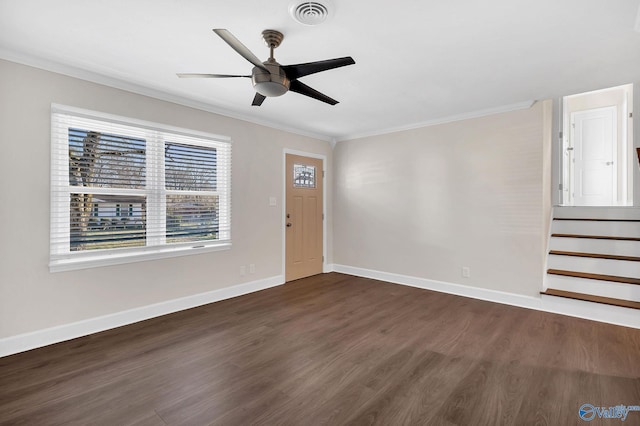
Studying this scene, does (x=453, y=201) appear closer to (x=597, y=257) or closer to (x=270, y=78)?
(x=597, y=257)

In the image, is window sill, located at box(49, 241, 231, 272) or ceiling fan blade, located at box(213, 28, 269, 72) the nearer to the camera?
ceiling fan blade, located at box(213, 28, 269, 72)

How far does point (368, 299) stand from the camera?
4.08m

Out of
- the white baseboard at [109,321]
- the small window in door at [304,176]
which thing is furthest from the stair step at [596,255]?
the white baseboard at [109,321]

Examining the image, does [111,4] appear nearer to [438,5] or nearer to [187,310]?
[438,5]

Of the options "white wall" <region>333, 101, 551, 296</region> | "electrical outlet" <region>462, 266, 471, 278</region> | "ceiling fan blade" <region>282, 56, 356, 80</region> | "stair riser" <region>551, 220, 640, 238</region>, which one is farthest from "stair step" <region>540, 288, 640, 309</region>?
"ceiling fan blade" <region>282, 56, 356, 80</region>

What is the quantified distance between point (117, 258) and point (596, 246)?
559 centimetres

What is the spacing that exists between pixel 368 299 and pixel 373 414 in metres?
2.26

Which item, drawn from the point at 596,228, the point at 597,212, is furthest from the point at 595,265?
the point at 597,212

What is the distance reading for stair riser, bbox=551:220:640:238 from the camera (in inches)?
148

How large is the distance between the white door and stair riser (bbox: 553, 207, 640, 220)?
107 centimetres

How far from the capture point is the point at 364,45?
94.9 inches

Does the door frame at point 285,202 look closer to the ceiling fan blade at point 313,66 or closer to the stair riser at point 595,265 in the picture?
the ceiling fan blade at point 313,66

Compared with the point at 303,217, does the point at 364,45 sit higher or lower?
higher

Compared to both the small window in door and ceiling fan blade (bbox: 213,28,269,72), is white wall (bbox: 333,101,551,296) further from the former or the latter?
ceiling fan blade (bbox: 213,28,269,72)
